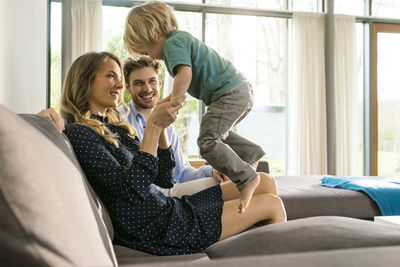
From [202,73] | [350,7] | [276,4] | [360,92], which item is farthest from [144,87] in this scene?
[350,7]

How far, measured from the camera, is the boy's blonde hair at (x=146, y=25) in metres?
2.01

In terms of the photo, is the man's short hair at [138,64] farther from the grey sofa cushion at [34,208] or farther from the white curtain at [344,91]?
the white curtain at [344,91]

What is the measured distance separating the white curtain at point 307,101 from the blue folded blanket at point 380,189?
2.58 meters

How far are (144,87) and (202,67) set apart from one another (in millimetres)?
683

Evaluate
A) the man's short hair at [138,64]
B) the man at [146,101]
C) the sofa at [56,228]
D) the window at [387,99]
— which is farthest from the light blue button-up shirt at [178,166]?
the window at [387,99]

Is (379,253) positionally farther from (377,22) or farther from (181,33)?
(377,22)

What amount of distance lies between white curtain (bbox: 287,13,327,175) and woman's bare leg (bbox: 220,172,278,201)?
3925 mm

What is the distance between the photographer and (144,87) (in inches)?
105

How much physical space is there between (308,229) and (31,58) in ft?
7.84

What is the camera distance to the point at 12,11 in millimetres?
2059

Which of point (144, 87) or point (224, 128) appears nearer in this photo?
point (224, 128)

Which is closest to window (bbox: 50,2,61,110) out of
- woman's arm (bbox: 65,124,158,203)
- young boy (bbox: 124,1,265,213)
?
young boy (bbox: 124,1,265,213)

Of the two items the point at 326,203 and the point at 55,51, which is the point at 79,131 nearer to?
the point at 326,203

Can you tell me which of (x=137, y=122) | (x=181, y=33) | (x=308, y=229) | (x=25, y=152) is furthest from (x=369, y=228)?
(x=137, y=122)
